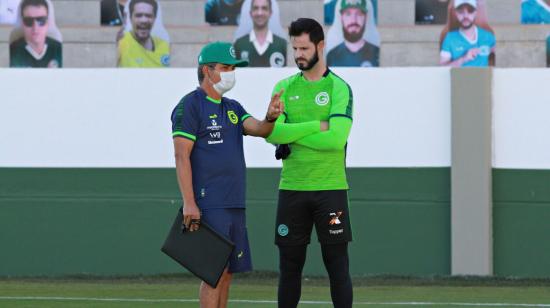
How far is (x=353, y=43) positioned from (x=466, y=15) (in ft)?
4.70

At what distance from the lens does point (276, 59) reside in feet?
47.4

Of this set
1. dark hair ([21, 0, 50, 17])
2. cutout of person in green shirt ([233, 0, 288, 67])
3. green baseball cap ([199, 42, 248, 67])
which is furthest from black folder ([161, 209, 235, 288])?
dark hair ([21, 0, 50, 17])

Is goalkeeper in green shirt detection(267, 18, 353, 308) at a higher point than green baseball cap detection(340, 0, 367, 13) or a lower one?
lower

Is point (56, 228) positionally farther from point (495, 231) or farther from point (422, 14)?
point (422, 14)

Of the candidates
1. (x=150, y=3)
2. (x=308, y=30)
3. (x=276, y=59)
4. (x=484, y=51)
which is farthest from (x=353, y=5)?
(x=308, y=30)

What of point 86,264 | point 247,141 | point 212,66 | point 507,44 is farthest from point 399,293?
point 507,44

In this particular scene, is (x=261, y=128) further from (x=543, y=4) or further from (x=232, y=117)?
(x=543, y=4)

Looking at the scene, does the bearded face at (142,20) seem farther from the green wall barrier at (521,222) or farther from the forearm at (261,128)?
the forearm at (261,128)

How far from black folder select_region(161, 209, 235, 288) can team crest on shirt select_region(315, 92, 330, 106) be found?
40.1 inches

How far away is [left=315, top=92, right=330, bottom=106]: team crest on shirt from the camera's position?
7898mm

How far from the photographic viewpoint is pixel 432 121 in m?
12.0

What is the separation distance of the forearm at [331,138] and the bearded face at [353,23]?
6.70m

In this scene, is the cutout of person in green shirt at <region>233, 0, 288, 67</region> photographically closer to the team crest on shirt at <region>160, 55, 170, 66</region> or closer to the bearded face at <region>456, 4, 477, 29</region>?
the team crest on shirt at <region>160, 55, 170, 66</region>

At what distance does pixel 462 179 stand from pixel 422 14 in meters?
4.86
